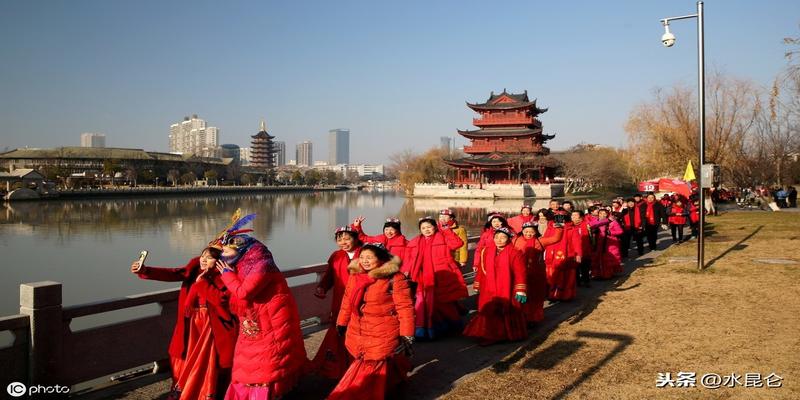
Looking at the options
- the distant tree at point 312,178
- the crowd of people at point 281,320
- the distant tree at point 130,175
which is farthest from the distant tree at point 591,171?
the distant tree at point 312,178

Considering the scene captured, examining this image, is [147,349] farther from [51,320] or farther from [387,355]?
→ [387,355]

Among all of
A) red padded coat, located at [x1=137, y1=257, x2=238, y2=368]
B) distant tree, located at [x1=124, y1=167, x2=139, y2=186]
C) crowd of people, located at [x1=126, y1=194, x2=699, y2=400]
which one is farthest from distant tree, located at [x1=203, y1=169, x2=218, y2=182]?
red padded coat, located at [x1=137, y1=257, x2=238, y2=368]

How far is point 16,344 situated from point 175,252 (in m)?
18.0

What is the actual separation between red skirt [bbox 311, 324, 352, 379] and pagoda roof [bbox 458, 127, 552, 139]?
60.4 m

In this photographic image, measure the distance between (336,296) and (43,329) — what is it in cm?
252

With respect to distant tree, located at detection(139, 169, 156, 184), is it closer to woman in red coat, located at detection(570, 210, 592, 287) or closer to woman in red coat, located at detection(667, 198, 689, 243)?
woman in red coat, located at detection(667, 198, 689, 243)

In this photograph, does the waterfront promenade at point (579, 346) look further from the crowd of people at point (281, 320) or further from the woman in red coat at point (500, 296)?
the crowd of people at point (281, 320)

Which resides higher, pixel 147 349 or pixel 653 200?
pixel 653 200

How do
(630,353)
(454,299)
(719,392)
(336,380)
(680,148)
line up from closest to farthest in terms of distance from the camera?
(719,392), (336,380), (630,353), (454,299), (680,148)

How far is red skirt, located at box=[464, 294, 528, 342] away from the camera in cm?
653

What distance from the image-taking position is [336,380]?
526 centimetres

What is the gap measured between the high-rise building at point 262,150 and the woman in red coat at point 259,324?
130 meters

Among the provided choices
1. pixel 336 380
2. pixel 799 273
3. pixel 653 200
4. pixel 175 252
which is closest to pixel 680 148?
pixel 653 200

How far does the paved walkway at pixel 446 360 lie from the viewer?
199 inches
